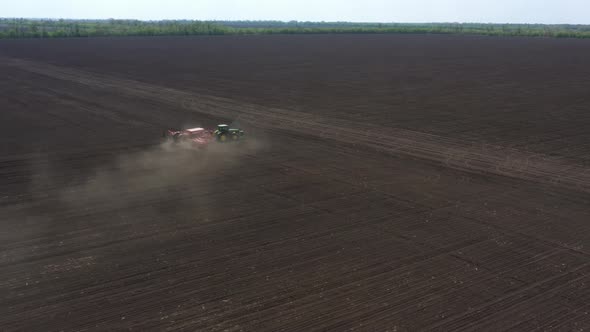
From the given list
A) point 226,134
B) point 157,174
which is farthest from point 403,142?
point 157,174

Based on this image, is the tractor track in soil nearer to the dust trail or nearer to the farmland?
the farmland

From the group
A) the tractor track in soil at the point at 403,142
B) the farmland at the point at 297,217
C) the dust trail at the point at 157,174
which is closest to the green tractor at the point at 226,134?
the dust trail at the point at 157,174

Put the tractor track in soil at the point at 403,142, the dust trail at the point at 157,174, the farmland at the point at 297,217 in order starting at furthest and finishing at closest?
the tractor track in soil at the point at 403,142 < the dust trail at the point at 157,174 < the farmland at the point at 297,217

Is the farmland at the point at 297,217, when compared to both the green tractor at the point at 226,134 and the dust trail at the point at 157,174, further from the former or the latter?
the green tractor at the point at 226,134

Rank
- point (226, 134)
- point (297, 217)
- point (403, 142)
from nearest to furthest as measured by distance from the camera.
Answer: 1. point (297, 217)
2. point (226, 134)
3. point (403, 142)

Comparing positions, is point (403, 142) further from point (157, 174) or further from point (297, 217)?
point (157, 174)

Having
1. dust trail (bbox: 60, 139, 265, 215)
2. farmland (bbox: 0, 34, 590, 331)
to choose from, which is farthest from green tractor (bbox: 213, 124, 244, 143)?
farmland (bbox: 0, 34, 590, 331)

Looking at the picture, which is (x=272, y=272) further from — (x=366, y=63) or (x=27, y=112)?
(x=366, y=63)
